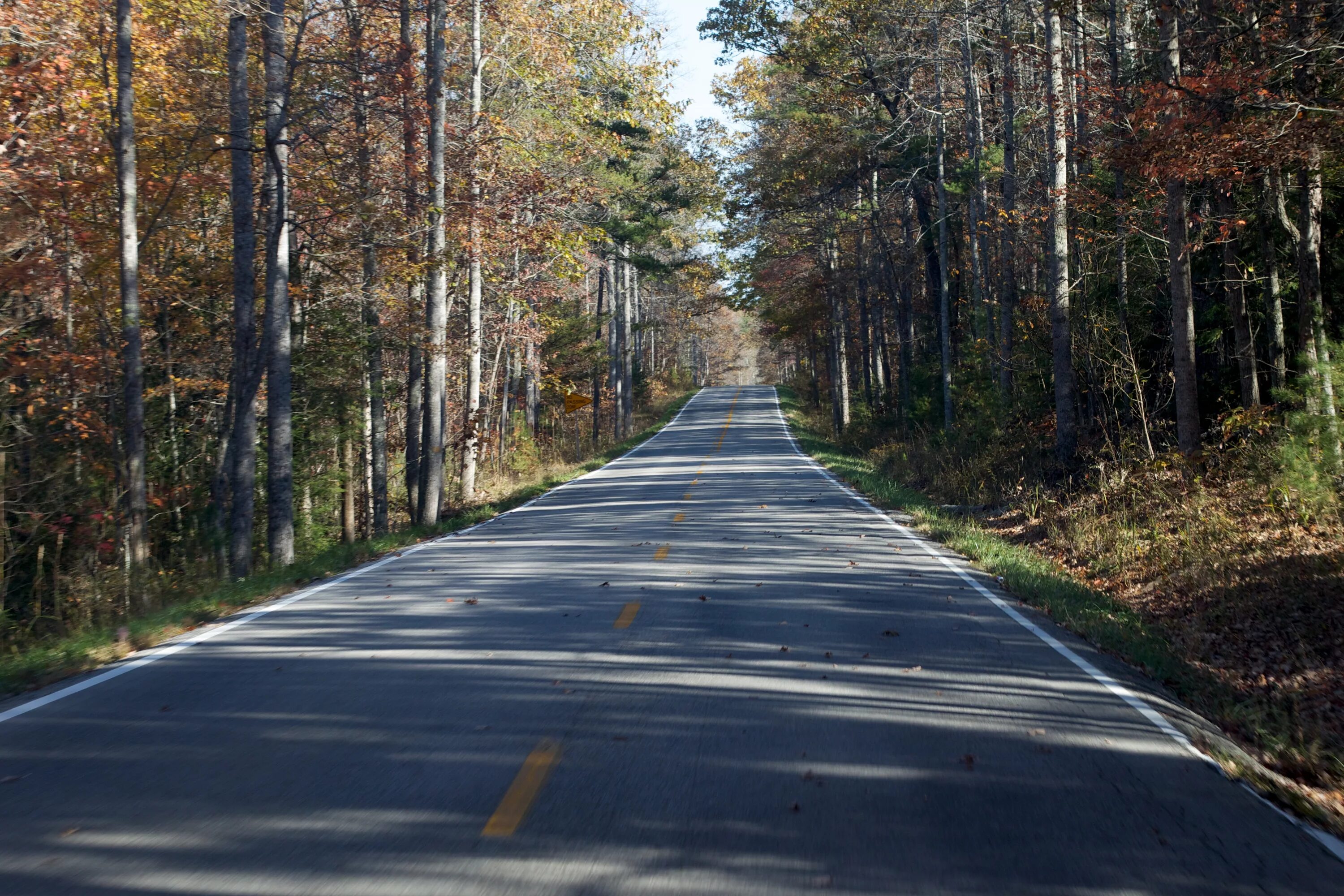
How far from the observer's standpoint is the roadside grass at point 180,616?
25.4 feet

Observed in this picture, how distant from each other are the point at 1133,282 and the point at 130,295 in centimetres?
1633

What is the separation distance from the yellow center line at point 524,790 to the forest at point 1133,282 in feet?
13.3

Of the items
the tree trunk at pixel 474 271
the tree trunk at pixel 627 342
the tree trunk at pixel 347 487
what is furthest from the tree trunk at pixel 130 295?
the tree trunk at pixel 627 342

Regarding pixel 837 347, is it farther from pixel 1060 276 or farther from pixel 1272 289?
pixel 1272 289

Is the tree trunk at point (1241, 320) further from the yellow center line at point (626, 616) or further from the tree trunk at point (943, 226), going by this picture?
the tree trunk at point (943, 226)

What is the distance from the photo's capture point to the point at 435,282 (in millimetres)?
20891

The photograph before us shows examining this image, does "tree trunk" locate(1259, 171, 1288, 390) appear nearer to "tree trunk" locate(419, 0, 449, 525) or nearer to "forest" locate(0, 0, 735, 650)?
"forest" locate(0, 0, 735, 650)

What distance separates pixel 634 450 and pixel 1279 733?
3277 cm

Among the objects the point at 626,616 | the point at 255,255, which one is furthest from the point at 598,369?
the point at 626,616

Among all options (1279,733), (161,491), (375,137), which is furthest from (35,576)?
(1279,733)

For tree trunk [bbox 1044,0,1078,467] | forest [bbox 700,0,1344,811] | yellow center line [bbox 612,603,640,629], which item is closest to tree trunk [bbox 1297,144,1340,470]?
forest [bbox 700,0,1344,811]

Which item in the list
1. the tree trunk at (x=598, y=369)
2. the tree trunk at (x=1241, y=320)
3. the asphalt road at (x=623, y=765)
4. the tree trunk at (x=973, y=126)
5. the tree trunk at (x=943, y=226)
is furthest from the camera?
the tree trunk at (x=598, y=369)

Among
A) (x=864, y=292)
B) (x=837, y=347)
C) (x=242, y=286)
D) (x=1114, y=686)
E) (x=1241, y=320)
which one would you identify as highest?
(x=864, y=292)

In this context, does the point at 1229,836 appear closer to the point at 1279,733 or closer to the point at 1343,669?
the point at 1279,733
